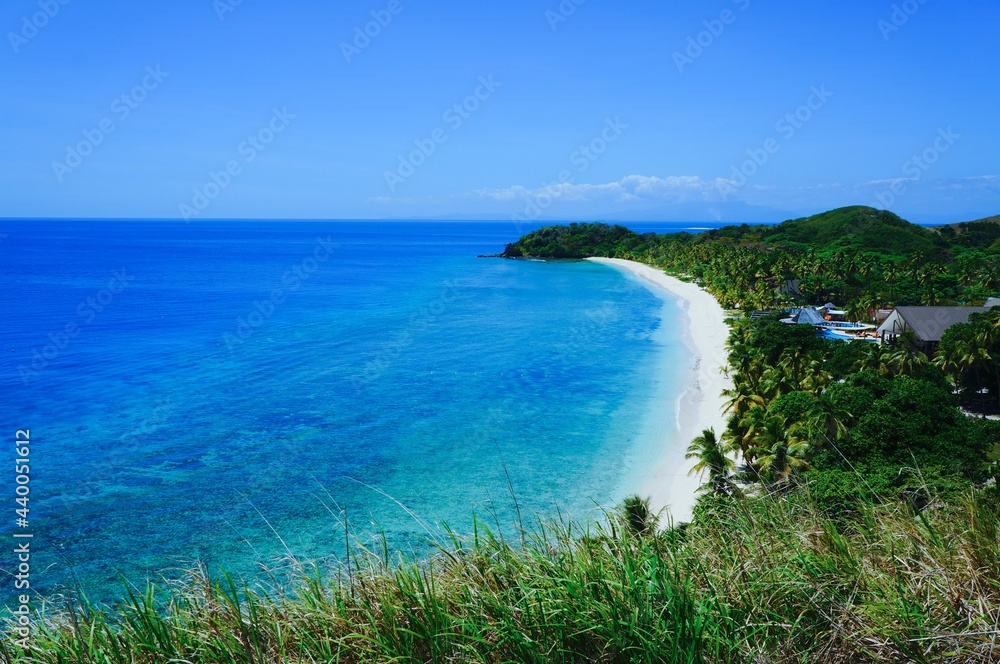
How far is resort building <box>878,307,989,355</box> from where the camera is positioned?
34.5m

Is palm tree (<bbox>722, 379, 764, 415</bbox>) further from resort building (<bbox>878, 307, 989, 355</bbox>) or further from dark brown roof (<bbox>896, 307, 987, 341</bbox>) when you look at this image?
dark brown roof (<bbox>896, 307, 987, 341</bbox>)

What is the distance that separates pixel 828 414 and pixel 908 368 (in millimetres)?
10684

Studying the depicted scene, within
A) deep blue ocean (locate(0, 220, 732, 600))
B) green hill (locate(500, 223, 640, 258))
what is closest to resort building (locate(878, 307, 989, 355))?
deep blue ocean (locate(0, 220, 732, 600))

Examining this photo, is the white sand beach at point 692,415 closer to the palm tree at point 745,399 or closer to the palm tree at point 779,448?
the palm tree at point 745,399

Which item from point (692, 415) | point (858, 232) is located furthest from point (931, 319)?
point (858, 232)

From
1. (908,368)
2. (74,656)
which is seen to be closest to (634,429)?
(908,368)

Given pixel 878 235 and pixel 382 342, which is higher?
pixel 878 235

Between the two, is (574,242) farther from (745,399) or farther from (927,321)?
(745,399)

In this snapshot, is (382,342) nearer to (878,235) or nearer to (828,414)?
(828,414)

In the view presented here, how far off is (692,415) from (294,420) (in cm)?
1877

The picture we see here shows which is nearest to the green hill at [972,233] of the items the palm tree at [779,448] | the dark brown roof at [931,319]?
the dark brown roof at [931,319]

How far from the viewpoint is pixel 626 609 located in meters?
3.74

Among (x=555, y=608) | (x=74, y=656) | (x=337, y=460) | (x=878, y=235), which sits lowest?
(x=337, y=460)

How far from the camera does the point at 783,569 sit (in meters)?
3.98
